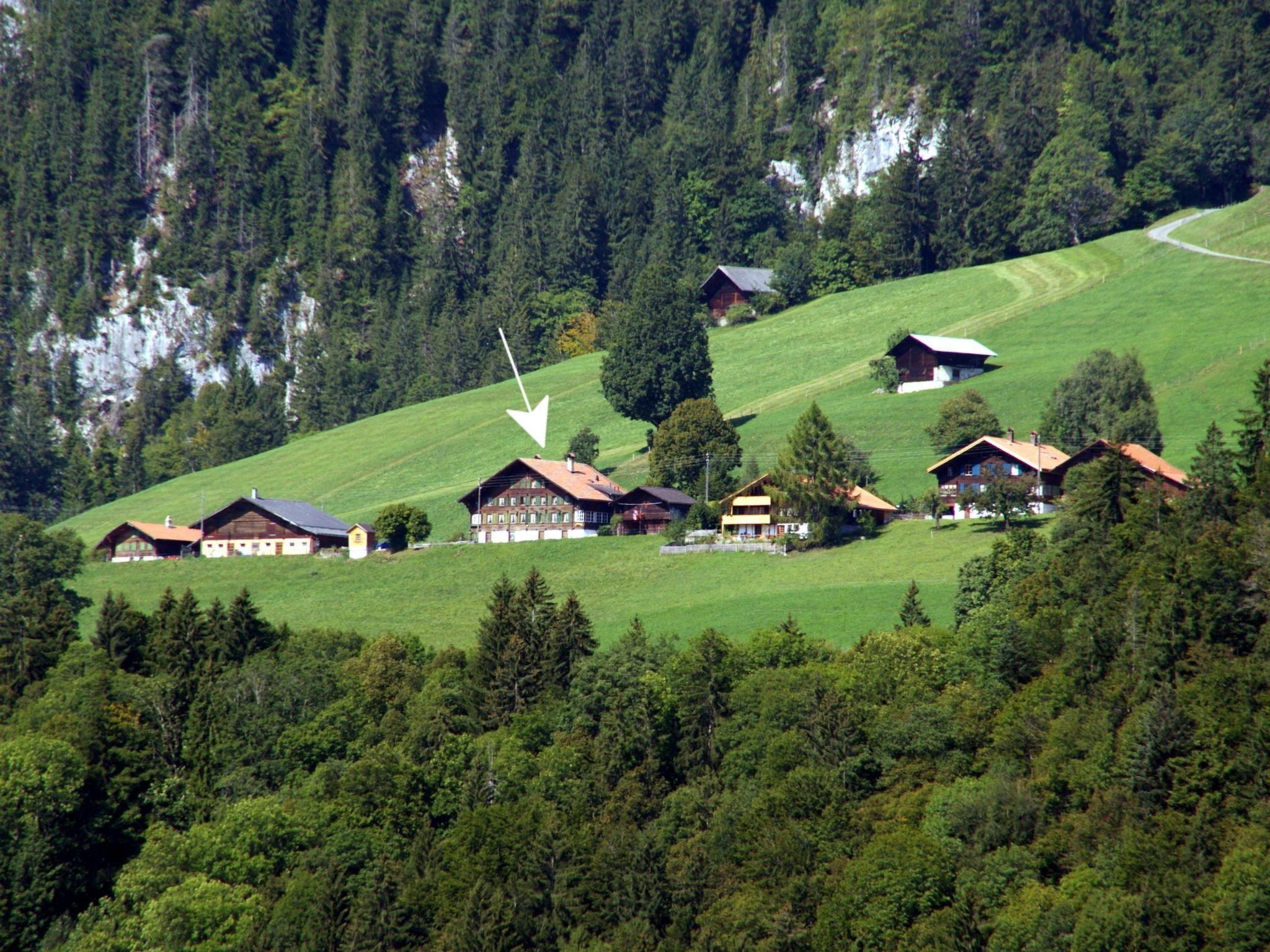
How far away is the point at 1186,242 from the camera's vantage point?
162 m

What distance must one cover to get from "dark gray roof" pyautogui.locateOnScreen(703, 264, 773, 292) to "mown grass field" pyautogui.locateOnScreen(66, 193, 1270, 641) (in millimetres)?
7459

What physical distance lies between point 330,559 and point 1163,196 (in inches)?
4431

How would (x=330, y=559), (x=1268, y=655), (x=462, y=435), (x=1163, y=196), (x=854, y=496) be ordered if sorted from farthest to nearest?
(x=1163, y=196), (x=462, y=435), (x=330, y=559), (x=854, y=496), (x=1268, y=655)

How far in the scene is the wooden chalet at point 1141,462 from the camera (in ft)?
294

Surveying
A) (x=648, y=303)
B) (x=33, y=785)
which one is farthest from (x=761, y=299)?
(x=33, y=785)

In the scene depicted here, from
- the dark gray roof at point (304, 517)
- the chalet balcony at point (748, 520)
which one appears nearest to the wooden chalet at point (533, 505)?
the dark gray roof at point (304, 517)

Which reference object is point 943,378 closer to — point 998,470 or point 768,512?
point 998,470

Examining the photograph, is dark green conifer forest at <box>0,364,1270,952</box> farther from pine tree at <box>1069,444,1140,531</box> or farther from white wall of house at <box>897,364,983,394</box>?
white wall of house at <box>897,364,983,394</box>

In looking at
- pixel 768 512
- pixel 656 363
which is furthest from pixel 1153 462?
pixel 656 363

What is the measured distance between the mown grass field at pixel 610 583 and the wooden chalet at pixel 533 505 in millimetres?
8136

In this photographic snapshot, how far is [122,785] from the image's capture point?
7325cm

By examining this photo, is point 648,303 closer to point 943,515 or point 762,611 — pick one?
point 943,515

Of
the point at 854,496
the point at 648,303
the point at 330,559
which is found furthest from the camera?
the point at 648,303

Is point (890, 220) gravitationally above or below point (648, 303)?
above
